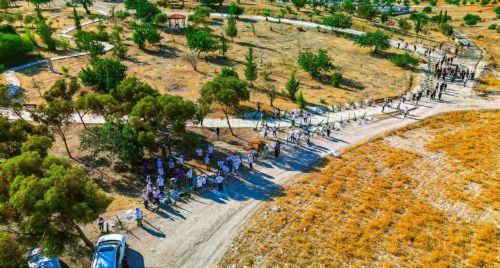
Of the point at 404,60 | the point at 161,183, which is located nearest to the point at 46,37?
the point at 161,183

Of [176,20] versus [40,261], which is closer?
[40,261]

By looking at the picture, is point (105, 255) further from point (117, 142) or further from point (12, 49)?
point (12, 49)

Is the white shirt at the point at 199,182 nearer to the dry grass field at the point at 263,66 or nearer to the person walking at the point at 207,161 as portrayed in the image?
the person walking at the point at 207,161

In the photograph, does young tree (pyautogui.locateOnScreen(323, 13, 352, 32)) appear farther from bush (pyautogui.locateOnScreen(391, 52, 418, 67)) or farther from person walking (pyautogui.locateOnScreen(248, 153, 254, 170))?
person walking (pyautogui.locateOnScreen(248, 153, 254, 170))

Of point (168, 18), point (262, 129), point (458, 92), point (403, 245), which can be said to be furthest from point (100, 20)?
point (403, 245)

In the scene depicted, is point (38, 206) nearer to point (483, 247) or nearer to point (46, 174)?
point (46, 174)

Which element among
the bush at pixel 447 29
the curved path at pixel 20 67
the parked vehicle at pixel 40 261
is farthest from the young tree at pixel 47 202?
the bush at pixel 447 29
